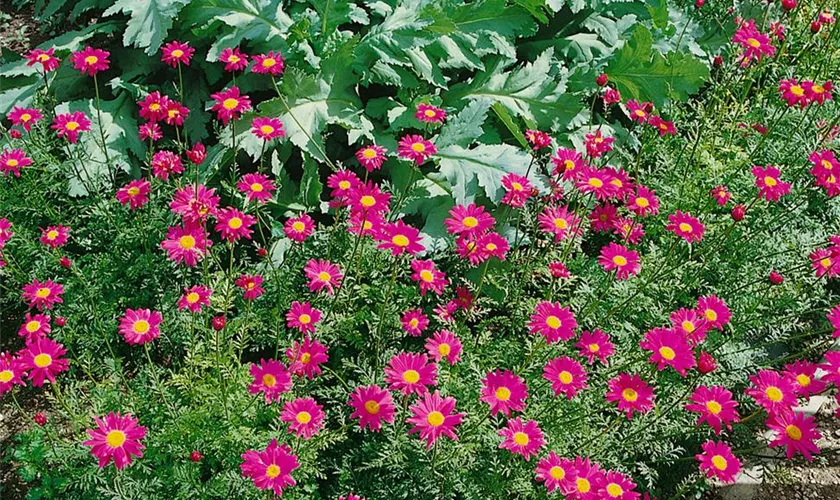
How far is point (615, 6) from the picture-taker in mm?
4016

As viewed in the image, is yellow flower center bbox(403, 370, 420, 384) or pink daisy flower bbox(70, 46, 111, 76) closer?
yellow flower center bbox(403, 370, 420, 384)

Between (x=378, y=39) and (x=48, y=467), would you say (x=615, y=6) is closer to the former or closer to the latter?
(x=378, y=39)

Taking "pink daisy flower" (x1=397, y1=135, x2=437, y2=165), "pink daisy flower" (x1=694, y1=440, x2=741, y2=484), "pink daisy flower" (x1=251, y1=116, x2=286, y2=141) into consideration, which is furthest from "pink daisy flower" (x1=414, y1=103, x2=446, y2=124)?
"pink daisy flower" (x1=694, y1=440, x2=741, y2=484)

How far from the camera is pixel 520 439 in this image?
2012mm

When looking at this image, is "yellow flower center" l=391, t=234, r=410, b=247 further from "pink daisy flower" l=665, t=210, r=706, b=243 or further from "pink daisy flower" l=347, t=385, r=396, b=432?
"pink daisy flower" l=665, t=210, r=706, b=243

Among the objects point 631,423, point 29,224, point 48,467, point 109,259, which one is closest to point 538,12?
point 631,423

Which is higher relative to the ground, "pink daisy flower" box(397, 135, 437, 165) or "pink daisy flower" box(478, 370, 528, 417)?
"pink daisy flower" box(397, 135, 437, 165)

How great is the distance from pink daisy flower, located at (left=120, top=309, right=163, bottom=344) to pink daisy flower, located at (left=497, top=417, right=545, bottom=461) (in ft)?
3.44

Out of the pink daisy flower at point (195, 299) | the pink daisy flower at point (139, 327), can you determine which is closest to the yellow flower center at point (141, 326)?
the pink daisy flower at point (139, 327)

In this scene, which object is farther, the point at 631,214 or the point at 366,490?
the point at 631,214

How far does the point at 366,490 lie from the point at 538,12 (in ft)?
7.70

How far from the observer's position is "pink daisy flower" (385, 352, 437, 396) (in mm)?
1941

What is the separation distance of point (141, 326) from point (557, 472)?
1.25 meters

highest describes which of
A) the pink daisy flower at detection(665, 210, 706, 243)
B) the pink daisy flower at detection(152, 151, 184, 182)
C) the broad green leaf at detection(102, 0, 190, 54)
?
the broad green leaf at detection(102, 0, 190, 54)
